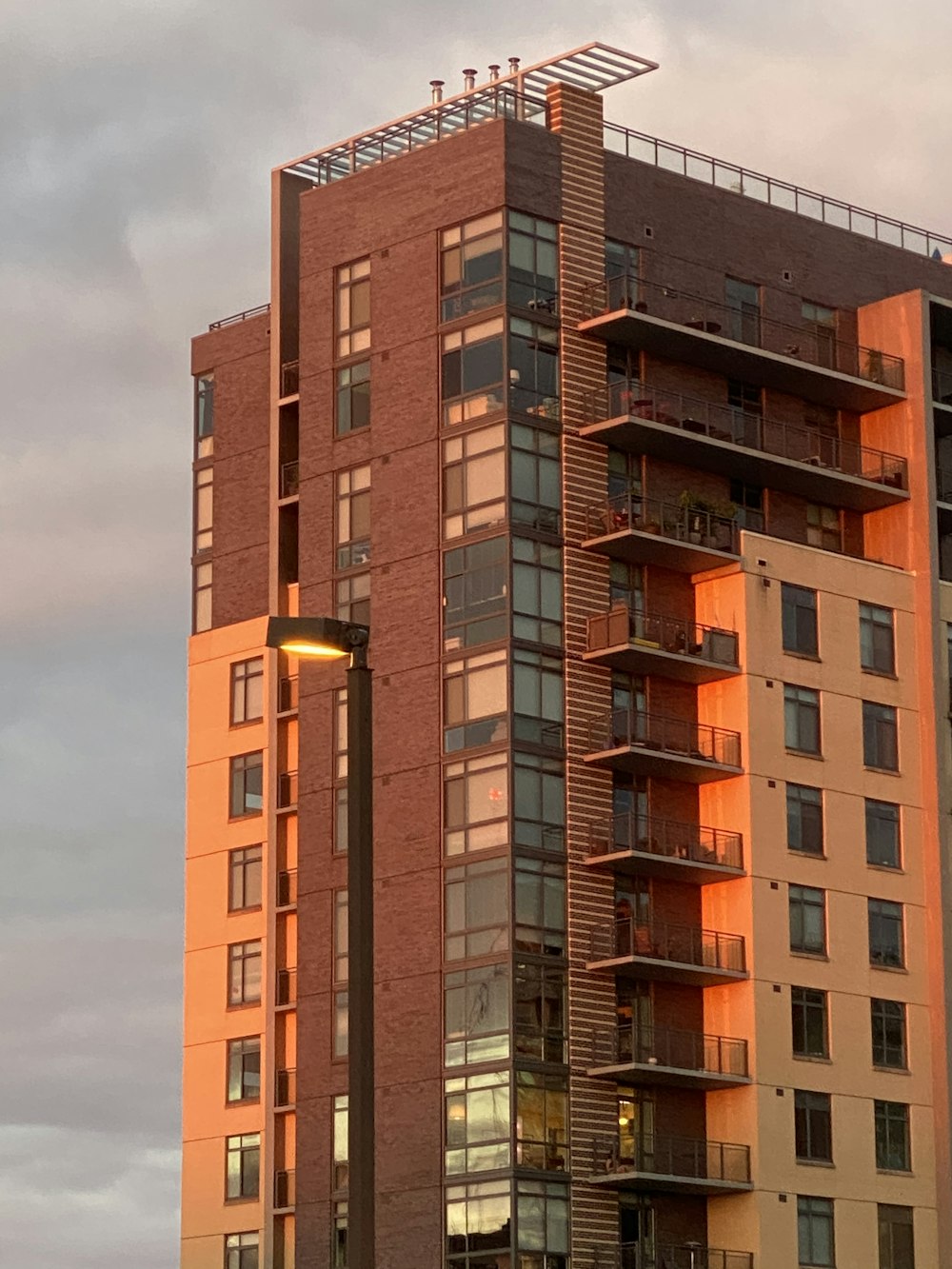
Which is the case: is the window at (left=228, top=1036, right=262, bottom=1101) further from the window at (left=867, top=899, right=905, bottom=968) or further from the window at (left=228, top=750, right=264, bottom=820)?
the window at (left=867, top=899, right=905, bottom=968)

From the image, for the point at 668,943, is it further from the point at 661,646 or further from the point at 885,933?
the point at 661,646

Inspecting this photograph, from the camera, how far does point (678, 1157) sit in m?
67.6

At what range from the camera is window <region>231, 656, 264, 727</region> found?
79750mm

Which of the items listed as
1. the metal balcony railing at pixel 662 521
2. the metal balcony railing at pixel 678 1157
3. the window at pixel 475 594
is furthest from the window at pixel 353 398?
the metal balcony railing at pixel 678 1157

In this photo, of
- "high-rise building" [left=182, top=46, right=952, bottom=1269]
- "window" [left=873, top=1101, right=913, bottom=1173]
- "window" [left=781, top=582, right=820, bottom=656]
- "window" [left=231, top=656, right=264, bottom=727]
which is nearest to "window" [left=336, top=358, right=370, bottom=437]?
"high-rise building" [left=182, top=46, right=952, bottom=1269]

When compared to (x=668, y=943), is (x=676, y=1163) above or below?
below

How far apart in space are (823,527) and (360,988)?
5708 centimetres

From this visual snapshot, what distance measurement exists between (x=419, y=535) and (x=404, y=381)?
437 cm

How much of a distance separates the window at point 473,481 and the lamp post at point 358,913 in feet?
156

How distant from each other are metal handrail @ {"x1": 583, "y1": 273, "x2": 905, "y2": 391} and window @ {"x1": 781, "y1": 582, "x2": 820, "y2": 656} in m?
6.98

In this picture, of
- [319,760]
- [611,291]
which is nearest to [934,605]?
[611,291]

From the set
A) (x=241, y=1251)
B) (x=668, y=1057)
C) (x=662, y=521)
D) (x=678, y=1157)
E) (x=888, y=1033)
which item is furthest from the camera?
(x=241, y=1251)

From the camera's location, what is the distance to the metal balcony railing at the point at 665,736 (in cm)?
6938

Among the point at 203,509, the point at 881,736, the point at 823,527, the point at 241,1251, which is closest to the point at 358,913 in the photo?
the point at 881,736
